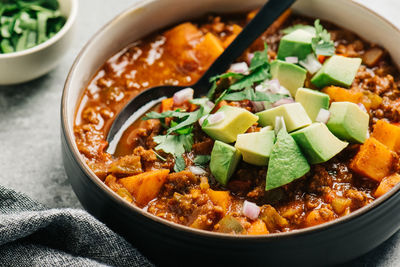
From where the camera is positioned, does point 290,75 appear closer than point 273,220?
No

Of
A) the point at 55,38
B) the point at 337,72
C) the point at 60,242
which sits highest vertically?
the point at 337,72

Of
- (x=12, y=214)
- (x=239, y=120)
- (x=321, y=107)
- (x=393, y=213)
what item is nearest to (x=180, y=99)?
(x=239, y=120)

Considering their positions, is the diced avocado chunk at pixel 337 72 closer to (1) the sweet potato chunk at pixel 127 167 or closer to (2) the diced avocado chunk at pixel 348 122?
(2) the diced avocado chunk at pixel 348 122

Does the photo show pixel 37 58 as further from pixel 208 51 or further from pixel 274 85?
pixel 274 85

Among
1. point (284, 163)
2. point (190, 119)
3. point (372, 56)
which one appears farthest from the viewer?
point (372, 56)

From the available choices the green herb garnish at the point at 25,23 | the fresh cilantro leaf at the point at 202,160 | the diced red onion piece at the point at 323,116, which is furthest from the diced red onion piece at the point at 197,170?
the green herb garnish at the point at 25,23

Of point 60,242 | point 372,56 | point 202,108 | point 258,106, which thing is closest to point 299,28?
point 372,56

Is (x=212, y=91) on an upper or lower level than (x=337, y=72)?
lower

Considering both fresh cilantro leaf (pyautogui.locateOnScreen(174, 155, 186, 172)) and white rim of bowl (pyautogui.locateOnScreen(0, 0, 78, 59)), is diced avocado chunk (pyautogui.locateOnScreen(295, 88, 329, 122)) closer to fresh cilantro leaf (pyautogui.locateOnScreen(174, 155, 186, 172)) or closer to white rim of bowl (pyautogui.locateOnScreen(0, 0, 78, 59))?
fresh cilantro leaf (pyautogui.locateOnScreen(174, 155, 186, 172))
